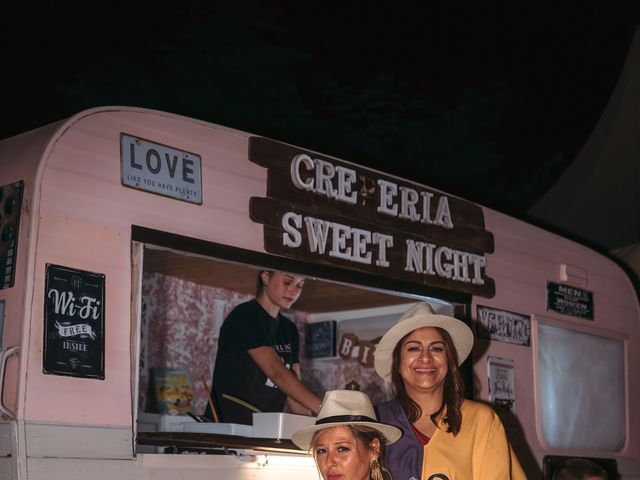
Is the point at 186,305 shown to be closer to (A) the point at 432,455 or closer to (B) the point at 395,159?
(A) the point at 432,455

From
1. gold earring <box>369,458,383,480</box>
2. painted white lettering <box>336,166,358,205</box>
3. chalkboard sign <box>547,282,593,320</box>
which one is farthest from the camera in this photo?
chalkboard sign <box>547,282,593,320</box>

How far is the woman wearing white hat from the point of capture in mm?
4164

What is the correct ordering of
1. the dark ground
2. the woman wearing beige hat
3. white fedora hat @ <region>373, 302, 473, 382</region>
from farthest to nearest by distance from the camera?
the dark ground
white fedora hat @ <region>373, 302, 473, 382</region>
the woman wearing beige hat

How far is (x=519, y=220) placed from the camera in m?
7.01

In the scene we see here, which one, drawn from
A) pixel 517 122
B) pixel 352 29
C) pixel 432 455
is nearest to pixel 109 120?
pixel 432 455

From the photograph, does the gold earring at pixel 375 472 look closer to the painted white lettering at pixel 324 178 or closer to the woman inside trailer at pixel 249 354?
the painted white lettering at pixel 324 178

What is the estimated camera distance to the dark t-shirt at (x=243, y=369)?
6484mm

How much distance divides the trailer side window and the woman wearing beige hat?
271 centimetres

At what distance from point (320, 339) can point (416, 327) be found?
408 centimetres

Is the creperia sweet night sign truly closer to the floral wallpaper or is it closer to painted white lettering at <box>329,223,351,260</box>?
painted white lettering at <box>329,223,351,260</box>

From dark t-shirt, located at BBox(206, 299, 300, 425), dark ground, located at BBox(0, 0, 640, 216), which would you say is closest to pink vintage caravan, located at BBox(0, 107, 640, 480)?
dark t-shirt, located at BBox(206, 299, 300, 425)

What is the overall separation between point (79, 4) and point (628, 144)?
13.6 meters

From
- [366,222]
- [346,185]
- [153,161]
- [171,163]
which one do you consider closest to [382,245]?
[366,222]

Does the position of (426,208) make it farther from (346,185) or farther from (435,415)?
(435,415)
